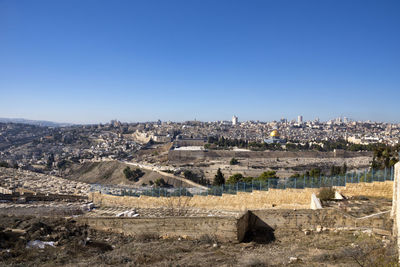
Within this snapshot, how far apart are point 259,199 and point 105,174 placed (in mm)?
39870

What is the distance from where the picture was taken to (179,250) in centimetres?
762

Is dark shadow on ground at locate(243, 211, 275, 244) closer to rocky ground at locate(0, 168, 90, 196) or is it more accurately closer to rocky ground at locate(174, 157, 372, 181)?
rocky ground at locate(0, 168, 90, 196)

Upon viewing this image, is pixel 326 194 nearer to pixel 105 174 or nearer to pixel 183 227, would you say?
pixel 183 227

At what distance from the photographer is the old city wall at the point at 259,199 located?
10438mm

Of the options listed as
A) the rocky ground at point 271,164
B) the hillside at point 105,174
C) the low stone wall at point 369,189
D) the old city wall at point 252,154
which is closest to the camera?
the low stone wall at point 369,189

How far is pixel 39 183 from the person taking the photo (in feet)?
87.9

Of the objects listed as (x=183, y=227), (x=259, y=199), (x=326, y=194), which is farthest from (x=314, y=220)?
(x=259, y=199)

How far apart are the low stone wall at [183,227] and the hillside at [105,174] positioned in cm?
2523

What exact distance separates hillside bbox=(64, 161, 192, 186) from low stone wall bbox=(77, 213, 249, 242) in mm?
25234

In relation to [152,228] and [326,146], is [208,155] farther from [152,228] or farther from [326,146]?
[152,228]

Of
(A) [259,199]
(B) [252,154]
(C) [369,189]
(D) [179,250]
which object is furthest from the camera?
(B) [252,154]

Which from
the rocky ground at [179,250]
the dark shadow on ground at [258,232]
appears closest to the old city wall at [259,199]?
the dark shadow on ground at [258,232]

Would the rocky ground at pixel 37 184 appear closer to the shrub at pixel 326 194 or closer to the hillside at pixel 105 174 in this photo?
the hillside at pixel 105 174

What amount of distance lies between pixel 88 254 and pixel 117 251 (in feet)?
2.55
